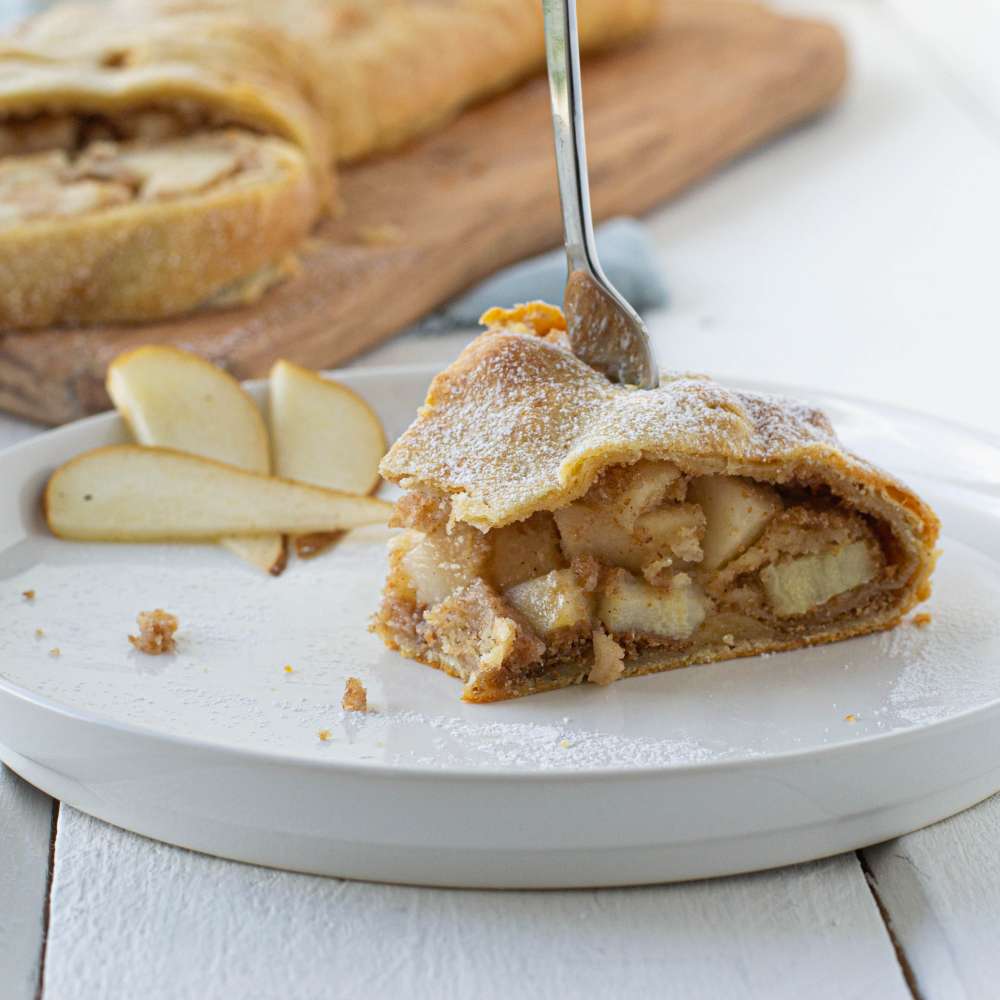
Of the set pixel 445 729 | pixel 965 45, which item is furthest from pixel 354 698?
pixel 965 45

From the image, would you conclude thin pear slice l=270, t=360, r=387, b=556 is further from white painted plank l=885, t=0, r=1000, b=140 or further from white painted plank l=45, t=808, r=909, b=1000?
white painted plank l=885, t=0, r=1000, b=140

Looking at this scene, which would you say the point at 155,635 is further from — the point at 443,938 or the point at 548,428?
the point at 443,938

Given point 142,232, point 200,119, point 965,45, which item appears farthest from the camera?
point 965,45

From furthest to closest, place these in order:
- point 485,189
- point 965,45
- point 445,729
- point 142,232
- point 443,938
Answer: point 965,45 → point 485,189 → point 142,232 → point 445,729 → point 443,938

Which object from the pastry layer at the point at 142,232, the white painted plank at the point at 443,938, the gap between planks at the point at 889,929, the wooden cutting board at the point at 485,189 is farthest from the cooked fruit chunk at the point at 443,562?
the pastry layer at the point at 142,232

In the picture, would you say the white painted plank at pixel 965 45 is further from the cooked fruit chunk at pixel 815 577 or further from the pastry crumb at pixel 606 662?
the pastry crumb at pixel 606 662

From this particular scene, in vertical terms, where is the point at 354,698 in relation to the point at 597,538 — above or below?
below

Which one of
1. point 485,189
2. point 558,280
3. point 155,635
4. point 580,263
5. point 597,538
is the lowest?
point 485,189
